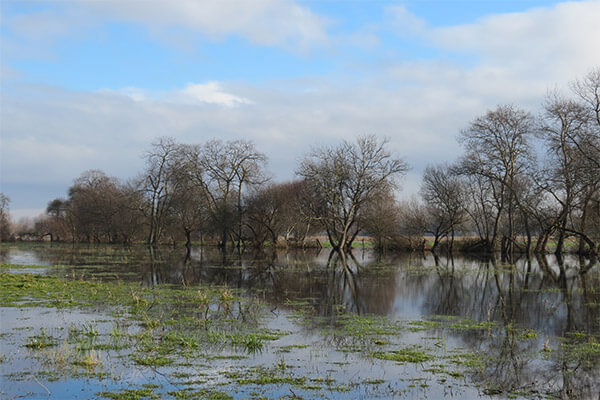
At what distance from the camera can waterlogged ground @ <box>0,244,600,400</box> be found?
7375 millimetres

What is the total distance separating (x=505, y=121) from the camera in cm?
4419

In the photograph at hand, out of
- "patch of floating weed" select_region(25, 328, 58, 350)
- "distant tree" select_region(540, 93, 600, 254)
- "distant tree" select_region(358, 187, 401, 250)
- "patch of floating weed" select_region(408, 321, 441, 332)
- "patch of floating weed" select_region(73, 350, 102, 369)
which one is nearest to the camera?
"patch of floating weed" select_region(73, 350, 102, 369)

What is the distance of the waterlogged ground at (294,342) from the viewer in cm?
738

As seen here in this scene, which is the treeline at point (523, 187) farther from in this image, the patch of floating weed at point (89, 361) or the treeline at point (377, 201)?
the patch of floating weed at point (89, 361)

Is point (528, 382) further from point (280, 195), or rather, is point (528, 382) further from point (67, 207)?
point (67, 207)

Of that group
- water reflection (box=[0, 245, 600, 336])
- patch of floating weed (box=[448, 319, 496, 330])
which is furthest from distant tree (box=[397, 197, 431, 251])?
patch of floating weed (box=[448, 319, 496, 330])

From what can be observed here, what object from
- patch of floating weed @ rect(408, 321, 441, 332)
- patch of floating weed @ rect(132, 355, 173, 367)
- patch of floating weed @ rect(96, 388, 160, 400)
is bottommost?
patch of floating weed @ rect(96, 388, 160, 400)

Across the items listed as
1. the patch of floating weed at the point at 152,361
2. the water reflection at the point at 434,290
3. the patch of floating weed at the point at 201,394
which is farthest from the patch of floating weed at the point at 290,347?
the water reflection at the point at 434,290

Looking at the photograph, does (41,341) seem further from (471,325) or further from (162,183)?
(162,183)

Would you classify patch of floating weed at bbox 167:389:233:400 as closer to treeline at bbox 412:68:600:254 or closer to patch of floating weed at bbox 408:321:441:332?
patch of floating weed at bbox 408:321:441:332

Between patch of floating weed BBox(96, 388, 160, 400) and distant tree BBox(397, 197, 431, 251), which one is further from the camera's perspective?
distant tree BBox(397, 197, 431, 251)

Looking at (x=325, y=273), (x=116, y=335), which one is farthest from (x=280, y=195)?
(x=116, y=335)

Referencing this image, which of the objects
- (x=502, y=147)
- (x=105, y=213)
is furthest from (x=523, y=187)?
(x=105, y=213)

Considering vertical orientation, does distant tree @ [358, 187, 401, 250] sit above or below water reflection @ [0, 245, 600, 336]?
above
